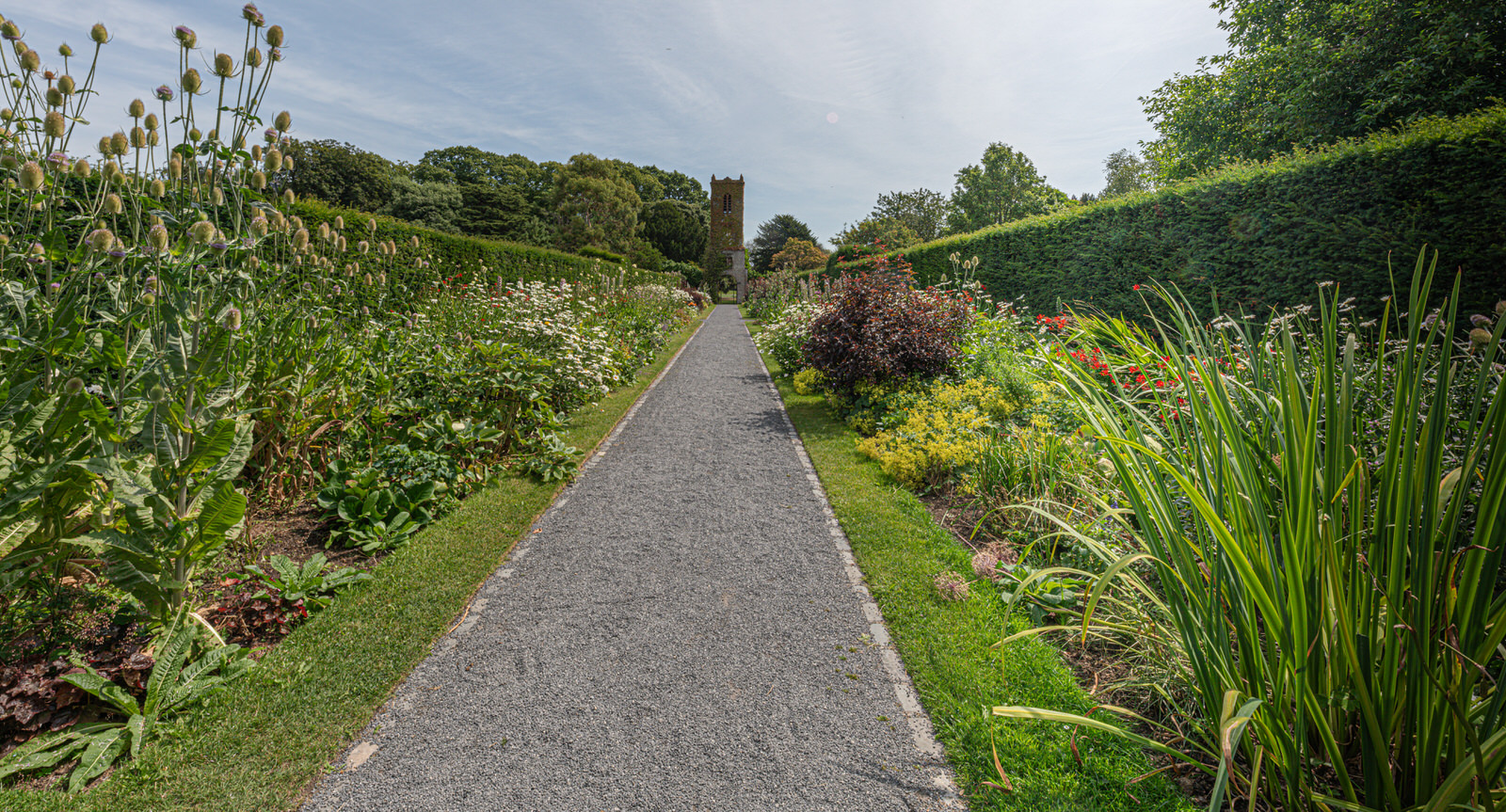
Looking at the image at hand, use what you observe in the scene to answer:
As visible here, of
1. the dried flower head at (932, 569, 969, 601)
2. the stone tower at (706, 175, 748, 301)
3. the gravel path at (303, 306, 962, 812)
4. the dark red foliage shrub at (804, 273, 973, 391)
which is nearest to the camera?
the gravel path at (303, 306, 962, 812)

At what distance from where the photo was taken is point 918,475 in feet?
16.6

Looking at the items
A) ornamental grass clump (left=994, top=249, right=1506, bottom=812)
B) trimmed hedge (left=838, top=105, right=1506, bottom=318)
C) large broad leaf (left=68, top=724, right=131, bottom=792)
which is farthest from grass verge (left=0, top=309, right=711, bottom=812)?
trimmed hedge (left=838, top=105, right=1506, bottom=318)

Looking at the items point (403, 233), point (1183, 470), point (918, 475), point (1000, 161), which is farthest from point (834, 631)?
point (1000, 161)

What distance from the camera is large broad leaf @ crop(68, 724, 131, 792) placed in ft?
6.31

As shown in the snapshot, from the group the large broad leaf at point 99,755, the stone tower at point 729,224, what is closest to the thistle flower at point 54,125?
the large broad leaf at point 99,755

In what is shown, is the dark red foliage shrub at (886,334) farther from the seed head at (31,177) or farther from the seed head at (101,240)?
the seed head at (31,177)

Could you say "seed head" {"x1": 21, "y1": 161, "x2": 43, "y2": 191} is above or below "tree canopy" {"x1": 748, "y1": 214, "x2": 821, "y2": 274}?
below

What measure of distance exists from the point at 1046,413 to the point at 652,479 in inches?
139

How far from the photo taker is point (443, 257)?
449 inches

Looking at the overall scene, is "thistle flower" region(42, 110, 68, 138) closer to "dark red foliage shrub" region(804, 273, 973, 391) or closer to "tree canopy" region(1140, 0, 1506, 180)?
"dark red foliage shrub" region(804, 273, 973, 391)

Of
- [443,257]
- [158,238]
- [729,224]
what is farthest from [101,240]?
[729,224]

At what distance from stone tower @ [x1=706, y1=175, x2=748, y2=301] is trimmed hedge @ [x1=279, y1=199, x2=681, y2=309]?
95.4 ft

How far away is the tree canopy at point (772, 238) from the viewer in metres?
54.8

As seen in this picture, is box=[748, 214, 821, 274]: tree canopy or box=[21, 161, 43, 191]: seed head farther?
box=[748, 214, 821, 274]: tree canopy
